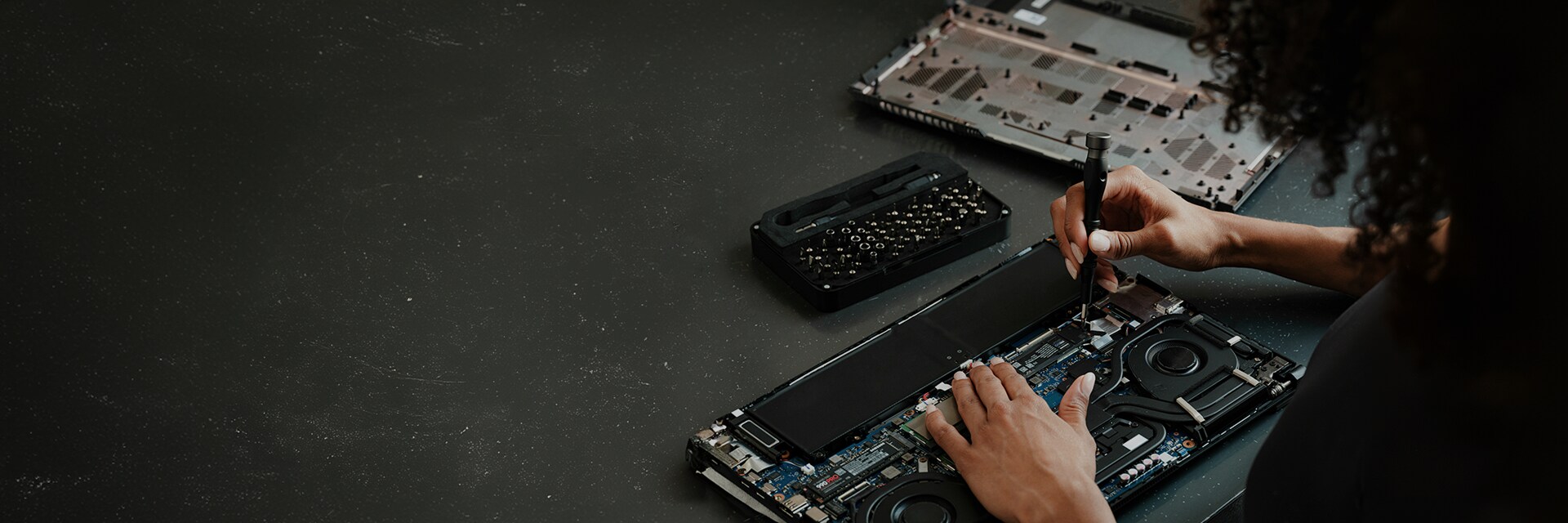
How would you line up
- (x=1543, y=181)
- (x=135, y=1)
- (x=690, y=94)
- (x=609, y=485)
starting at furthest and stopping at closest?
(x=135, y=1)
(x=690, y=94)
(x=609, y=485)
(x=1543, y=181)

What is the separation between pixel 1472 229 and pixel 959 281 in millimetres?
1046

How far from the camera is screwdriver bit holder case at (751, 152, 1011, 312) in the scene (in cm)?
204

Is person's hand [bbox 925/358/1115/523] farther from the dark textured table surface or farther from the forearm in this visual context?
the forearm

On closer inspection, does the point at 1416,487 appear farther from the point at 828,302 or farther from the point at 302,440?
the point at 302,440

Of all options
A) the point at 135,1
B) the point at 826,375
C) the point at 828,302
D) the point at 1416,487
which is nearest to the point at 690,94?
the point at 828,302

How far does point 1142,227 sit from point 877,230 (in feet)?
1.20

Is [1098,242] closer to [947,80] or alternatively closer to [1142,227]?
[1142,227]

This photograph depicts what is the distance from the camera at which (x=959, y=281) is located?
208 cm

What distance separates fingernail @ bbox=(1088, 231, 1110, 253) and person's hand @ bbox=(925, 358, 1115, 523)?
0.19 meters

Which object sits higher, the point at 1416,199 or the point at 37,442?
the point at 1416,199

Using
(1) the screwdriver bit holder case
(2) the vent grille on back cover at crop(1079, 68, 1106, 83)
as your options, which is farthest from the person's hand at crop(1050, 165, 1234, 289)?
(2) the vent grille on back cover at crop(1079, 68, 1106, 83)

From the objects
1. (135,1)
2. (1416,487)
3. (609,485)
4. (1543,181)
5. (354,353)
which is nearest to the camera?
(1543,181)

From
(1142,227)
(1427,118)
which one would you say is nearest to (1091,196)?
(1142,227)

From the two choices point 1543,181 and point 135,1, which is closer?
point 1543,181
